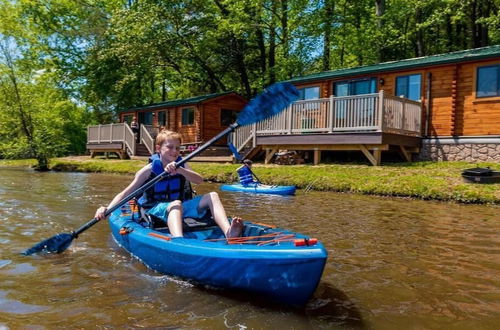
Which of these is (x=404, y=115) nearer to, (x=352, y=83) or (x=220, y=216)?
(x=352, y=83)

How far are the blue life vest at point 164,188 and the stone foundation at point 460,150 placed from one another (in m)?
12.3

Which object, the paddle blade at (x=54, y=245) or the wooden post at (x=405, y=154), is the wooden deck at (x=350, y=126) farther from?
the paddle blade at (x=54, y=245)

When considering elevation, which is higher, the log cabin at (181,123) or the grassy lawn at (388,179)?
the log cabin at (181,123)

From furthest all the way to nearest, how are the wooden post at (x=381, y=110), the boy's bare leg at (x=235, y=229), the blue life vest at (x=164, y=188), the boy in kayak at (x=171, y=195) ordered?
the wooden post at (x=381, y=110), the blue life vest at (x=164, y=188), the boy in kayak at (x=171, y=195), the boy's bare leg at (x=235, y=229)

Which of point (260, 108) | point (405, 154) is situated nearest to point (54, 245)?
point (260, 108)

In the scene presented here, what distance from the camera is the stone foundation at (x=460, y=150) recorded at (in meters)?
14.4

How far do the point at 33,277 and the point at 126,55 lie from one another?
938 inches

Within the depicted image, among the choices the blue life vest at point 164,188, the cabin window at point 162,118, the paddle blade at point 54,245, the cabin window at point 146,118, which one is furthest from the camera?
the cabin window at point 146,118

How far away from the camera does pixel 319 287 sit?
175 inches

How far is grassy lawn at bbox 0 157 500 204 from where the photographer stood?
10867 mm

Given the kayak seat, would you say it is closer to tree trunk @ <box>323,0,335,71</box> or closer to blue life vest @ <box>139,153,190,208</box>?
blue life vest @ <box>139,153,190,208</box>

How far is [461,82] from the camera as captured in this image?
1541cm

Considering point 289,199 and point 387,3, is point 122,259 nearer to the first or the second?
point 289,199

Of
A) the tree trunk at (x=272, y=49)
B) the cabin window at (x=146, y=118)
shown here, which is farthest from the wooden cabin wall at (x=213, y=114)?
the cabin window at (x=146, y=118)
